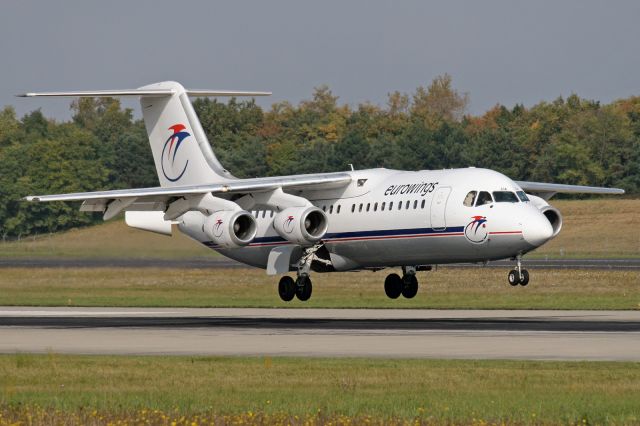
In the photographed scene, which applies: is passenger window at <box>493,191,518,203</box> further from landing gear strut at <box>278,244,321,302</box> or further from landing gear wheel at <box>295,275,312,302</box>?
landing gear wheel at <box>295,275,312,302</box>

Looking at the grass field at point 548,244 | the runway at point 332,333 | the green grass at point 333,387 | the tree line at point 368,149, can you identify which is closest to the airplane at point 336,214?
the runway at point 332,333

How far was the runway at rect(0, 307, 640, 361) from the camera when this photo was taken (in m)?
27.9

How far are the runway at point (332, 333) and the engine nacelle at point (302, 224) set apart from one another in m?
2.33

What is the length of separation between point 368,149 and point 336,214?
74572 mm

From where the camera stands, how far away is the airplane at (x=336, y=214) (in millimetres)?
40312

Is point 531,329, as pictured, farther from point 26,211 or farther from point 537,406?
point 26,211

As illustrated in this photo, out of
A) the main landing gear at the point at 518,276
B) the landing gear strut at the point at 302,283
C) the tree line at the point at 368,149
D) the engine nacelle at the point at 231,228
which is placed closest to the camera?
the main landing gear at the point at 518,276

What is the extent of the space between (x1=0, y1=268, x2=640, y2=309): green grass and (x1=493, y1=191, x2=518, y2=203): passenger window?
539cm

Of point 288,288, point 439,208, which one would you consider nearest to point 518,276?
point 439,208

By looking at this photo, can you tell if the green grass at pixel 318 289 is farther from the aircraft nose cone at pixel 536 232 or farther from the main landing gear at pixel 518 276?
the main landing gear at pixel 518 276

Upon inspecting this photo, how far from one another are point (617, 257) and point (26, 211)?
129ft

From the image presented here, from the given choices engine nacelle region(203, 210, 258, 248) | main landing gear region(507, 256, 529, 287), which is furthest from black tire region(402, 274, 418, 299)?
main landing gear region(507, 256, 529, 287)

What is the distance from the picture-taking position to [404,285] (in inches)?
1804

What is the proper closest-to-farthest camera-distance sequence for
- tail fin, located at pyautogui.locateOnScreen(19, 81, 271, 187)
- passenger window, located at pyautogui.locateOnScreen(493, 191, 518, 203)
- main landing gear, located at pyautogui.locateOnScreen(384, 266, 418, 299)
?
passenger window, located at pyautogui.locateOnScreen(493, 191, 518, 203) < main landing gear, located at pyautogui.locateOnScreen(384, 266, 418, 299) < tail fin, located at pyautogui.locateOnScreen(19, 81, 271, 187)
